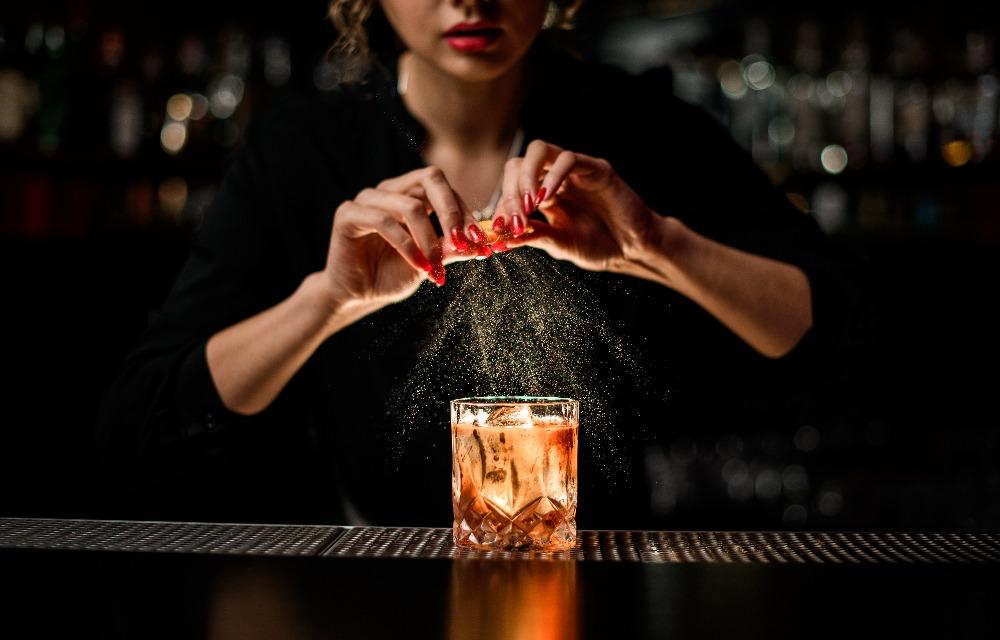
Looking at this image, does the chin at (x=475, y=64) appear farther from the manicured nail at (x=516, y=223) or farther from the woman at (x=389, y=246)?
the manicured nail at (x=516, y=223)

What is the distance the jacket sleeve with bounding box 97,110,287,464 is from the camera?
5.30 ft

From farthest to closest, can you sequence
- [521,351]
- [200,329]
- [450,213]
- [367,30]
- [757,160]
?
[757,160]
[367,30]
[200,329]
[521,351]
[450,213]

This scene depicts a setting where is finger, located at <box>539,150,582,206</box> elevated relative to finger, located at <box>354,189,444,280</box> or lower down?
elevated

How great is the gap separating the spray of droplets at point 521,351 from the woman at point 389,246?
0.10ft

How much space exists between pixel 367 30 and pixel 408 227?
727 mm

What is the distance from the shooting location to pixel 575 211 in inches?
54.9

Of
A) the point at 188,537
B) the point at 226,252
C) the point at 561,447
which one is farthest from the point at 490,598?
the point at 226,252

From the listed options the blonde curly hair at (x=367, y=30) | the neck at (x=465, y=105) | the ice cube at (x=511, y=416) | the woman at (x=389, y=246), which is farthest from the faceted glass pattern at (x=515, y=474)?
the blonde curly hair at (x=367, y=30)

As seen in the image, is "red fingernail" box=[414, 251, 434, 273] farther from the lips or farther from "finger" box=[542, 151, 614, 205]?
the lips

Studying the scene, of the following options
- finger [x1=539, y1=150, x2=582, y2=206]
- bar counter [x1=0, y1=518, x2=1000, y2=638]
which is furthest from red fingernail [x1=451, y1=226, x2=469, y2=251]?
bar counter [x1=0, y1=518, x2=1000, y2=638]

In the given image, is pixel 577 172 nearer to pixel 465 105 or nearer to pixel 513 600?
pixel 465 105

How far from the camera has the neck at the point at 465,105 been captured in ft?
5.58

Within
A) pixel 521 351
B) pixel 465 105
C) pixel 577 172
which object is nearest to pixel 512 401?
pixel 577 172

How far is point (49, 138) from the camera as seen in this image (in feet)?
9.77
